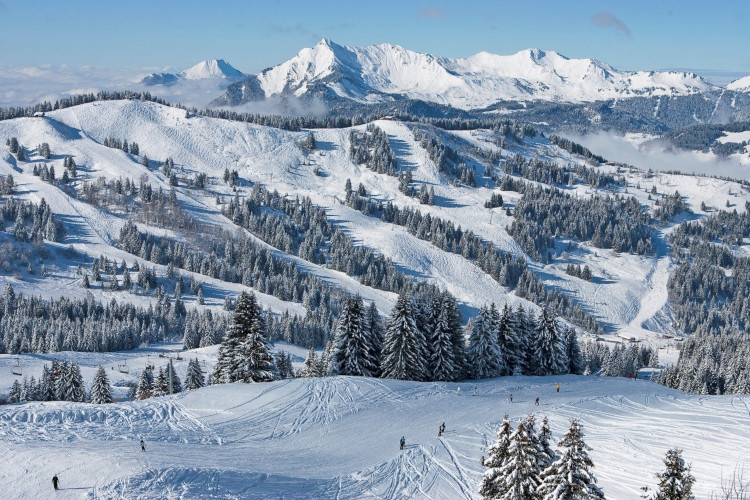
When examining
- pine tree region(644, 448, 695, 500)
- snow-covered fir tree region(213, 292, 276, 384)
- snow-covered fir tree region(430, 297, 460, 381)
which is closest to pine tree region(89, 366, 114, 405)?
snow-covered fir tree region(213, 292, 276, 384)

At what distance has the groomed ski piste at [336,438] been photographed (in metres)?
29.1

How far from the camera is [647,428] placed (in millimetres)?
38625

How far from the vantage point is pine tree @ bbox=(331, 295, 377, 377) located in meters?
56.3

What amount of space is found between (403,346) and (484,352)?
1159 cm

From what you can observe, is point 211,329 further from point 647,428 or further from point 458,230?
point 458,230

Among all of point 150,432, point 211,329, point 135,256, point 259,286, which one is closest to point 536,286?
point 259,286

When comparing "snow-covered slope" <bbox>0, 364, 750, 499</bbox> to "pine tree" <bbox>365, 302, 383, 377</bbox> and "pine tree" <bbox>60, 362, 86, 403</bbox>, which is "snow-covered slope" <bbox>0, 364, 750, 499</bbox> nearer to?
"pine tree" <bbox>365, 302, 383, 377</bbox>

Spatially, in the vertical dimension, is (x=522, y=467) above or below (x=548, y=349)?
above

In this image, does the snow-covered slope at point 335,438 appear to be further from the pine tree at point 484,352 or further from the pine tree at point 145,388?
the pine tree at point 145,388

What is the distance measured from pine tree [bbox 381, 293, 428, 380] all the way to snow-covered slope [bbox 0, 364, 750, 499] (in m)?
3.69

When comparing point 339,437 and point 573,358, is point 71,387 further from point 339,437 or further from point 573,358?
point 573,358

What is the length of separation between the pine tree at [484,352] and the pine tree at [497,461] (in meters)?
42.3

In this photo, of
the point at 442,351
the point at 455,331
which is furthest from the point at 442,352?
the point at 455,331

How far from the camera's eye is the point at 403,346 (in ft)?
184
